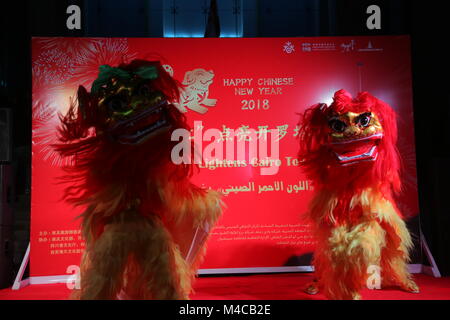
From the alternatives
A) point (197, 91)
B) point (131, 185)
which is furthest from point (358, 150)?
point (197, 91)

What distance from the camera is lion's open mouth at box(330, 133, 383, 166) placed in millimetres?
2303

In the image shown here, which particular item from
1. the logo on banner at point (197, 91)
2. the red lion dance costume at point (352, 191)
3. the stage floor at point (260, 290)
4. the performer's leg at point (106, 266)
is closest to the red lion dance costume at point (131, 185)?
the performer's leg at point (106, 266)

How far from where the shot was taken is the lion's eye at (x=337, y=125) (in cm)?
235

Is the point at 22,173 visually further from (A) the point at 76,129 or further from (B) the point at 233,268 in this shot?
(B) the point at 233,268

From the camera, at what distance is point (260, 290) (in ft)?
9.17

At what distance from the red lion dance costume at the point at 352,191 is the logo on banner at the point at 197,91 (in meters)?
1.01

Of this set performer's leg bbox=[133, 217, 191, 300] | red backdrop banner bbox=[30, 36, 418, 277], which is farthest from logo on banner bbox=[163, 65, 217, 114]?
performer's leg bbox=[133, 217, 191, 300]

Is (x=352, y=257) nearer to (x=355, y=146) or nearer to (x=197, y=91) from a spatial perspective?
(x=355, y=146)

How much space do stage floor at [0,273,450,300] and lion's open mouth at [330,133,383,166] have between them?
0.85 meters

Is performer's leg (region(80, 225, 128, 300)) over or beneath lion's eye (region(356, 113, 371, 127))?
beneath

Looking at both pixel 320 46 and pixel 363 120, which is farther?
pixel 320 46

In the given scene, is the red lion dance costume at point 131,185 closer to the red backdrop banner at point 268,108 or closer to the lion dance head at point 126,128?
the lion dance head at point 126,128

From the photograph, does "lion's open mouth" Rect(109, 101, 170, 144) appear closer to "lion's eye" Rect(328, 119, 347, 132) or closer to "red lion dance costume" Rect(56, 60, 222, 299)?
"red lion dance costume" Rect(56, 60, 222, 299)

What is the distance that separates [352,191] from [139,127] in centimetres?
122
